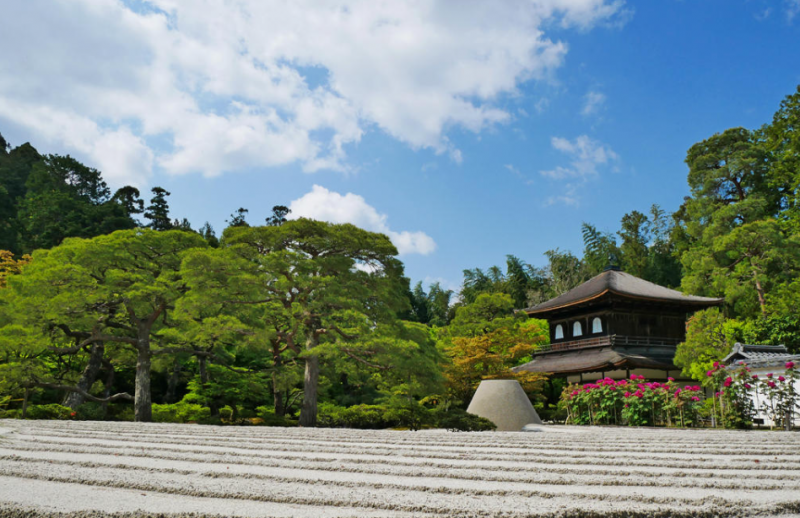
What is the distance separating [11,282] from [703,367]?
19.6 meters

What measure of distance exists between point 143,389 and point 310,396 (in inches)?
167

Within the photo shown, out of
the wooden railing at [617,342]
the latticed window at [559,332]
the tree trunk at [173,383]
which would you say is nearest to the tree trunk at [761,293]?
the wooden railing at [617,342]

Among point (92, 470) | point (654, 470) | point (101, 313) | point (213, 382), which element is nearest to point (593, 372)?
point (213, 382)

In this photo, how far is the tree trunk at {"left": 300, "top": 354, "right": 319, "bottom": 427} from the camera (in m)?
13.4

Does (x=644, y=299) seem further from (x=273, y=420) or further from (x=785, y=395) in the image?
(x=273, y=420)

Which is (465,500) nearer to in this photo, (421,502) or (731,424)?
(421,502)

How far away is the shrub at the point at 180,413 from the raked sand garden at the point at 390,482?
10053mm

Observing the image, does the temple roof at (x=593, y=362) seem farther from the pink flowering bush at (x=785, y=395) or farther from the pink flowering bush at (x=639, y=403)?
the pink flowering bush at (x=785, y=395)

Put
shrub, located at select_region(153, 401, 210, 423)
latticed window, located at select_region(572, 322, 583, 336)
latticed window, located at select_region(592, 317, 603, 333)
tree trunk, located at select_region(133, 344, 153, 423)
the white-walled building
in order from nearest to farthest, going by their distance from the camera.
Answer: the white-walled building, tree trunk, located at select_region(133, 344, 153, 423), shrub, located at select_region(153, 401, 210, 423), latticed window, located at select_region(592, 317, 603, 333), latticed window, located at select_region(572, 322, 583, 336)

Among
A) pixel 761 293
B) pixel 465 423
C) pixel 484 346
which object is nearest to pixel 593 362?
pixel 484 346

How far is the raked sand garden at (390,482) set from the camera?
2.37 m

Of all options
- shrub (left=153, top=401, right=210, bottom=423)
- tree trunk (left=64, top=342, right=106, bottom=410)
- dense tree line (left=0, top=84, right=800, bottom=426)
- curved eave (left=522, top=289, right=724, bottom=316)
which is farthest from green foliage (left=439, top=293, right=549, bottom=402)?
tree trunk (left=64, top=342, right=106, bottom=410)

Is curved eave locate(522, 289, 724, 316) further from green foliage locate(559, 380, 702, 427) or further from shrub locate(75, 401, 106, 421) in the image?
shrub locate(75, 401, 106, 421)

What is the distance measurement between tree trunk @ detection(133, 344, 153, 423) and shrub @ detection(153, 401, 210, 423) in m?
0.42
